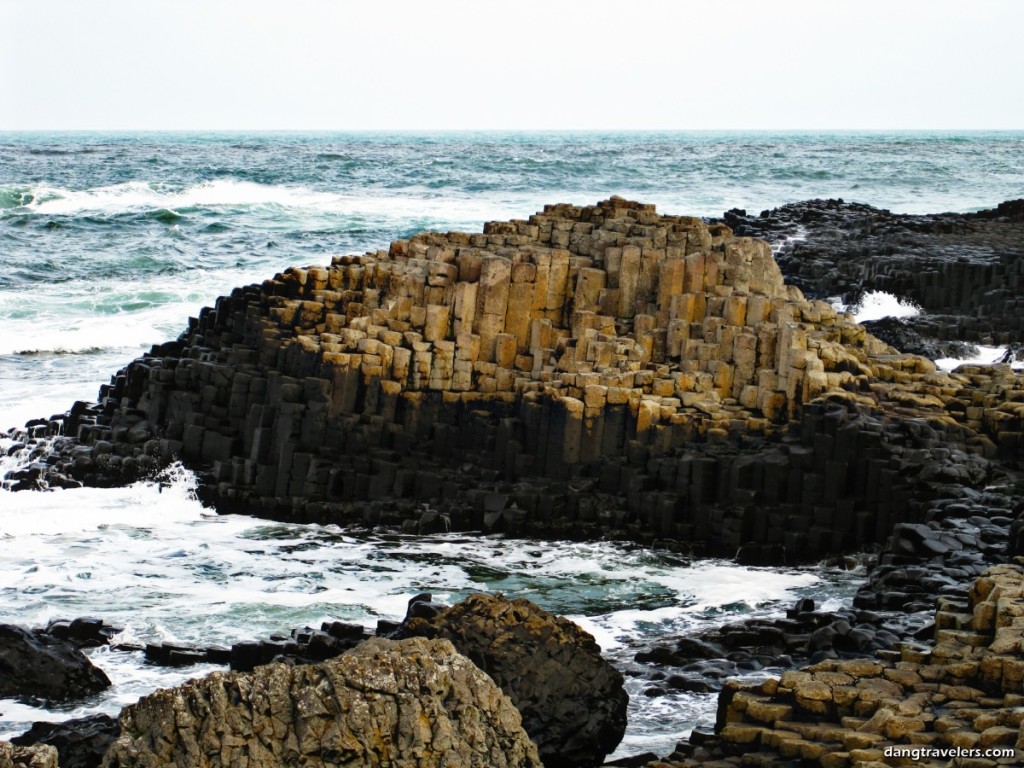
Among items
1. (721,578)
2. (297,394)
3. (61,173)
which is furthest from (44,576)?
(61,173)

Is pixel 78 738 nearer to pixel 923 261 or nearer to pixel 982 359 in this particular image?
pixel 982 359

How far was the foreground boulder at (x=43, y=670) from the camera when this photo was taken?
11438mm

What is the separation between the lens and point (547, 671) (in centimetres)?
1041

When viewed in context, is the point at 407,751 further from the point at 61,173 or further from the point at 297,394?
the point at 61,173

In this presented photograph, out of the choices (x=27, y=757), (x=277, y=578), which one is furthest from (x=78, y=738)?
(x=277, y=578)

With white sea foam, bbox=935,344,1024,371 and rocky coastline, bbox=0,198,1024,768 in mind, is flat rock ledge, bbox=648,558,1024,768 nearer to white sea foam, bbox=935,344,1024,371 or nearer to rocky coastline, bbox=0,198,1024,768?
rocky coastline, bbox=0,198,1024,768

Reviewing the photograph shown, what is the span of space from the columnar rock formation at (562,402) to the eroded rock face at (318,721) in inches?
308

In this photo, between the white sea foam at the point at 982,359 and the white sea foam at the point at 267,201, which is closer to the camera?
the white sea foam at the point at 982,359

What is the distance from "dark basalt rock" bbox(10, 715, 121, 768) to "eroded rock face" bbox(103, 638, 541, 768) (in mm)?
1382

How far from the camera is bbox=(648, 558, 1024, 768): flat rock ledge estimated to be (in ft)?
28.5

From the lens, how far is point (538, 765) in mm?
8445

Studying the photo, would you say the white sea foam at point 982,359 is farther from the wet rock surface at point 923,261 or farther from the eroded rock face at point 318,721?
the eroded rock face at point 318,721

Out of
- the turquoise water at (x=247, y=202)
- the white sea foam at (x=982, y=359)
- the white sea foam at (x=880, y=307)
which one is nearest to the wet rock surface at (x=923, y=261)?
the white sea foam at (x=880, y=307)

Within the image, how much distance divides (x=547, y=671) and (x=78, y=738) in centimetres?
311
